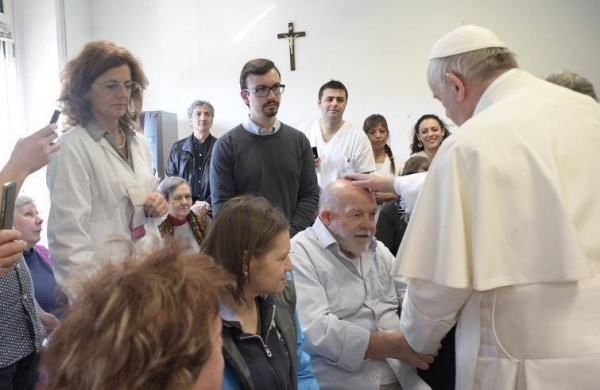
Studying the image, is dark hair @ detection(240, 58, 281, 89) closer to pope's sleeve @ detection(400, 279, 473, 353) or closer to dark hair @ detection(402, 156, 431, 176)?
dark hair @ detection(402, 156, 431, 176)

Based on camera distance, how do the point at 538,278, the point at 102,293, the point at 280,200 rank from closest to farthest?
the point at 102,293 → the point at 538,278 → the point at 280,200

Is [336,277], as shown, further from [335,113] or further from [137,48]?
[137,48]

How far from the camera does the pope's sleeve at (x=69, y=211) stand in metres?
1.96

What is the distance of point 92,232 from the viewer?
2.06 m

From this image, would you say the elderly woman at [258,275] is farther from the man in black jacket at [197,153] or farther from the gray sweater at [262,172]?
the man in black jacket at [197,153]

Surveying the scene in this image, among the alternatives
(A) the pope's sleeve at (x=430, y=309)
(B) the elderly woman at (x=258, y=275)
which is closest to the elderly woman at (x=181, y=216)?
(B) the elderly woman at (x=258, y=275)

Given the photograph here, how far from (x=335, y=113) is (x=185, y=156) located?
64.3 inches

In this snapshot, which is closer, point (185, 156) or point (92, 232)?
point (92, 232)

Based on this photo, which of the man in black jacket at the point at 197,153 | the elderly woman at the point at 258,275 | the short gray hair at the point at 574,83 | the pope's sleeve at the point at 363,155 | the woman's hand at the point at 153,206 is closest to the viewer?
the elderly woman at the point at 258,275

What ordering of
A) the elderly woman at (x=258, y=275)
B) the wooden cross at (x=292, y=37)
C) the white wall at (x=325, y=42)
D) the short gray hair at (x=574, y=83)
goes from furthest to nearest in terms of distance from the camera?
the wooden cross at (x=292, y=37)
the white wall at (x=325, y=42)
the short gray hair at (x=574, y=83)
the elderly woman at (x=258, y=275)

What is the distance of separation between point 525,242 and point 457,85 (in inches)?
23.1

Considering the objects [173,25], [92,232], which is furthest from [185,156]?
[92,232]

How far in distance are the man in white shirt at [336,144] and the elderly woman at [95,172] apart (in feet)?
7.13

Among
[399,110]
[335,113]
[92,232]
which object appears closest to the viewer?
[92,232]
